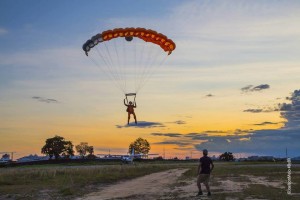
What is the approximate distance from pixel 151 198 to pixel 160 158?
169m

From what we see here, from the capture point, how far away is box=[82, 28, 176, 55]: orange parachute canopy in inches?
1243

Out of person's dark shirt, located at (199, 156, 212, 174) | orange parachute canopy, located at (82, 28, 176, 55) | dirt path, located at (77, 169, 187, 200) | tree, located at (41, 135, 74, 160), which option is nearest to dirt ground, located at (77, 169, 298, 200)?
dirt path, located at (77, 169, 187, 200)

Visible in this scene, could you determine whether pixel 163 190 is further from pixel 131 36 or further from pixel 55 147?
pixel 55 147

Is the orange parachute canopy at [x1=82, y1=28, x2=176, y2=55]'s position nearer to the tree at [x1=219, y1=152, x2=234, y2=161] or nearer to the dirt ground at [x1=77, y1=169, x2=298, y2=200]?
the dirt ground at [x1=77, y1=169, x2=298, y2=200]

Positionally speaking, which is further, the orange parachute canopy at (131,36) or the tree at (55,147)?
the tree at (55,147)

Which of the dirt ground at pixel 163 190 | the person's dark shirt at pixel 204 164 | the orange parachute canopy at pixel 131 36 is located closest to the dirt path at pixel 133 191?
the dirt ground at pixel 163 190

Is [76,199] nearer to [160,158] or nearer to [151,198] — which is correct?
[151,198]

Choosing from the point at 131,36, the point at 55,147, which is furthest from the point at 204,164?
the point at 55,147

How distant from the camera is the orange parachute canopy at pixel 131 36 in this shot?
31.6 meters

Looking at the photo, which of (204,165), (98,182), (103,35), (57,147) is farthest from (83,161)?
(204,165)

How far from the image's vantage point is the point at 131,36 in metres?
31.8

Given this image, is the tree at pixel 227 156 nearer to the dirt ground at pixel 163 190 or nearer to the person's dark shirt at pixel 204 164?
the dirt ground at pixel 163 190

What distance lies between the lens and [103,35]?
32000mm

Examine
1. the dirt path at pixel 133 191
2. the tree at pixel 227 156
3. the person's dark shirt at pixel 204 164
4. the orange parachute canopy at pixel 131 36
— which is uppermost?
the orange parachute canopy at pixel 131 36
